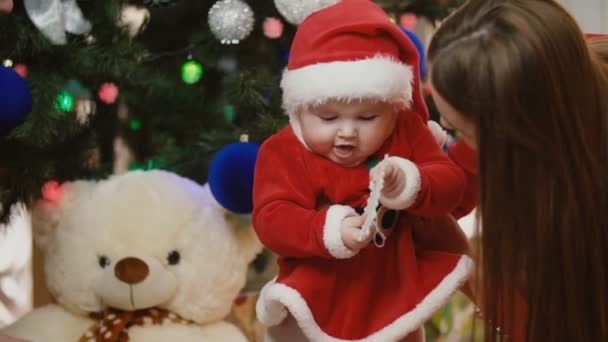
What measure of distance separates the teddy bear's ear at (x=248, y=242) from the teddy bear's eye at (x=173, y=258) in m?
0.12

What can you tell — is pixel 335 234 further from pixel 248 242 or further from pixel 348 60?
pixel 248 242

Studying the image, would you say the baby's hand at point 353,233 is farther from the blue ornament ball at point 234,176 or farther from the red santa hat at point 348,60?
the blue ornament ball at point 234,176

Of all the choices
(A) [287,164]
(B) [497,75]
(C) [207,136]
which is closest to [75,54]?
(C) [207,136]

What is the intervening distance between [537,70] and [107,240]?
0.84 meters

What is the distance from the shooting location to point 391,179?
3.30ft

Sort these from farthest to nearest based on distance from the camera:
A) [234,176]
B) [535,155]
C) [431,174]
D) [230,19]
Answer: [230,19], [234,176], [431,174], [535,155]

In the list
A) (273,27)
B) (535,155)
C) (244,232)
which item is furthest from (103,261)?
(535,155)

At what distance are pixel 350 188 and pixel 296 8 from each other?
1.60 feet

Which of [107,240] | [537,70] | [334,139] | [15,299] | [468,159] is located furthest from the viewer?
[15,299]

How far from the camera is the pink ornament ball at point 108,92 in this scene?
1549 mm

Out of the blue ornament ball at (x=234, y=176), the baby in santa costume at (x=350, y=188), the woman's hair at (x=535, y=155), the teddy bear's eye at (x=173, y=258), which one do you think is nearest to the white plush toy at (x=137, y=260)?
the teddy bear's eye at (x=173, y=258)

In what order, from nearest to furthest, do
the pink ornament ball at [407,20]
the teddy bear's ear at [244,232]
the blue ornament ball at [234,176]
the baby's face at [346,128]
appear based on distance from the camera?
the baby's face at [346,128] < the blue ornament ball at [234,176] < the teddy bear's ear at [244,232] < the pink ornament ball at [407,20]

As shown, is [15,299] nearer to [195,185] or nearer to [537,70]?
[195,185]

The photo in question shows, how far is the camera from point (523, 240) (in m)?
0.99
